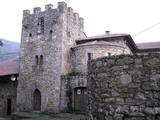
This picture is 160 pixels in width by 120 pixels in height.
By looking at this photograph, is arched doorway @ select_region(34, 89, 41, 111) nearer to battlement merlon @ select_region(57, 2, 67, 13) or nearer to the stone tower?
the stone tower

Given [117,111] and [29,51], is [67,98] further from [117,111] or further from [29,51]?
[117,111]

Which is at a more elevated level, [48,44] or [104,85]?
[48,44]

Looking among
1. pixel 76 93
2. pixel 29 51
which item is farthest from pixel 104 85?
pixel 29 51

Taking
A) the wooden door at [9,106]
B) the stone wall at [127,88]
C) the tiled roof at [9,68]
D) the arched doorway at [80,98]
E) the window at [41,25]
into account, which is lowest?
the wooden door at [9,106]

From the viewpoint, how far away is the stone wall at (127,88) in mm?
3953

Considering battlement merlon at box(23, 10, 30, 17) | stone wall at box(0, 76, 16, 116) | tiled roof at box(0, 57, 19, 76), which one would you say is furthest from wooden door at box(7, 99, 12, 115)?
battlement merlon at box(23, 10, 30, 17)

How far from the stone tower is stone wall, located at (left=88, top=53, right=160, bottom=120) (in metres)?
12.8

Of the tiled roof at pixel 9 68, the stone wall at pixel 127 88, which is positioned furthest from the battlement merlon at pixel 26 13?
the stone wall at pixel 127 88

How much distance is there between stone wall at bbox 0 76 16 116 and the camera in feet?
66.1

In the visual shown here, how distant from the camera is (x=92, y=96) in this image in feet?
16.4

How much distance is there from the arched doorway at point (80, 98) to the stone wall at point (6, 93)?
6046 millimetres

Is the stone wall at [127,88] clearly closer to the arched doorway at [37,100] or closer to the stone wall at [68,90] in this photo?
the stone wall at [68,90]

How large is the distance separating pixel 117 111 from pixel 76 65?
1427cm

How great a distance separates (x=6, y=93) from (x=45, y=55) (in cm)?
543
